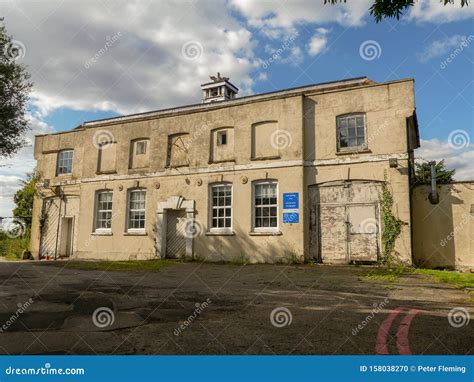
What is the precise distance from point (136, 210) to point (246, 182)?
6.01 metres

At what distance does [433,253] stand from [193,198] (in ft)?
32.4

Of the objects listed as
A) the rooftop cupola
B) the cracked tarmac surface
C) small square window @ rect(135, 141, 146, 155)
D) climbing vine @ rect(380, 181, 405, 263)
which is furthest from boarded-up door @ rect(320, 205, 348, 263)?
the rooftop cupola

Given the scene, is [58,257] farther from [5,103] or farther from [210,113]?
[210,113]

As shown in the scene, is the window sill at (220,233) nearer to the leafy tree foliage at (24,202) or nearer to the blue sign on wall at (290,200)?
the blue sign on wall at (290,200)

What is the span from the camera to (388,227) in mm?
13469

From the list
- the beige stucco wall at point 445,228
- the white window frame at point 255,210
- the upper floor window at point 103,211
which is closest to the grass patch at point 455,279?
the beige stucco wall at point 445,228

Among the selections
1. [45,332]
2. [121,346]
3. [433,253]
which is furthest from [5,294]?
[433,253]

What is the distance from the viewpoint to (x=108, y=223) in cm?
1917

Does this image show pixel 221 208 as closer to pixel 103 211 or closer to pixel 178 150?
pixel 178 150

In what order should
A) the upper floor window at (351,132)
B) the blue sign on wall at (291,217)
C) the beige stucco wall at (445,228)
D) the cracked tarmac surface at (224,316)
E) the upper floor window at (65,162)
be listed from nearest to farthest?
the cracked tarmac surface at (224,316) < the beige stucco wall at (445,228) < the upper floor window at (351,132) < the blue sign on wall at (291,217) < the upper floor window at (65,162)

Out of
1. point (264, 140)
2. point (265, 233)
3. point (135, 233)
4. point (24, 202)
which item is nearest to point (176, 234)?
point (135, 233)

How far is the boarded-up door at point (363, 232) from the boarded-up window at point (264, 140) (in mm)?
4033

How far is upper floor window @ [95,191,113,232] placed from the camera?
1917cm

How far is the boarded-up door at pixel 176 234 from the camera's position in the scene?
17.1 m
